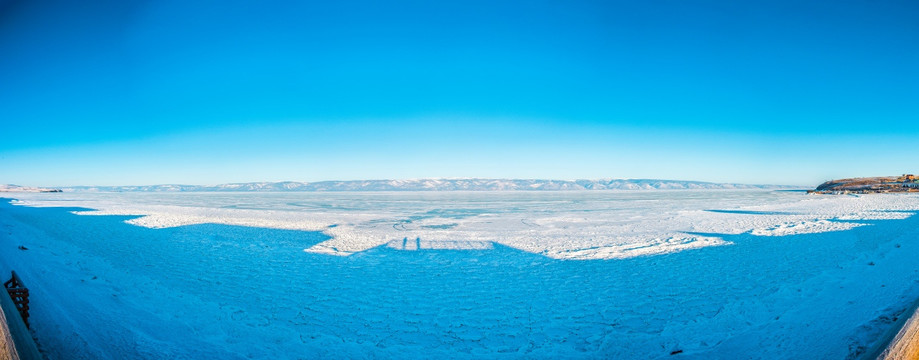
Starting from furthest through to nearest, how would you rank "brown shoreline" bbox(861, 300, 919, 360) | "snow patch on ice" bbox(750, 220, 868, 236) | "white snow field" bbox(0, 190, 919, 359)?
"snow patch on ice" bbox(750, 220, 868, 236)
"white snow field" bbox(0, 190, 919, 359)
"brown shoreline" bbox(861, 300, 919, 360)

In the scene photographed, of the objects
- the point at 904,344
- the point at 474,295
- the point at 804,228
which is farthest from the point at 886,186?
the point at 904,344

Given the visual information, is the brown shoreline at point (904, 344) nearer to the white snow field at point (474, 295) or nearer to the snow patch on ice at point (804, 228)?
the white snow field at point (474, 295)

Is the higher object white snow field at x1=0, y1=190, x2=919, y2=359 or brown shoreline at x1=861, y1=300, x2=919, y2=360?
brown shoreline at x1=861, y1=300, x2=919, y2=360

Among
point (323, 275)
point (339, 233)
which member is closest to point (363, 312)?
point (323, 275)

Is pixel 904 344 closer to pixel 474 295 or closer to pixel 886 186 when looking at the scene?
pixel 474 295

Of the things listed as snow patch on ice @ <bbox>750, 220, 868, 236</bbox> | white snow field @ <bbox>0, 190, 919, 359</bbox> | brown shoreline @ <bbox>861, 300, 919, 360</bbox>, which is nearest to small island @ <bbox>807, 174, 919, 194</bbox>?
snow patch on ice @ <bbox>750, 220, 868, 236</bbox>

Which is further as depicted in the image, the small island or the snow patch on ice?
the small island

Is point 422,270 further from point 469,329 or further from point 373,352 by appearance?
point 373,352

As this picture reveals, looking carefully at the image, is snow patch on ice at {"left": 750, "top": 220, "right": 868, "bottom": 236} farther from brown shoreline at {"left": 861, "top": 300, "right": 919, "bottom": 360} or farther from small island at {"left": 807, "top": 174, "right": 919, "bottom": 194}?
small island at {"left": 807, "top": 174, "right": 919, "bottom": 194}

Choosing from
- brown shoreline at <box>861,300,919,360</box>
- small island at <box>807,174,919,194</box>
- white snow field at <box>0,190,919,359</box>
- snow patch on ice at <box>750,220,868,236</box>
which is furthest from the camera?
small island at <box>807,174,919,194</box>
